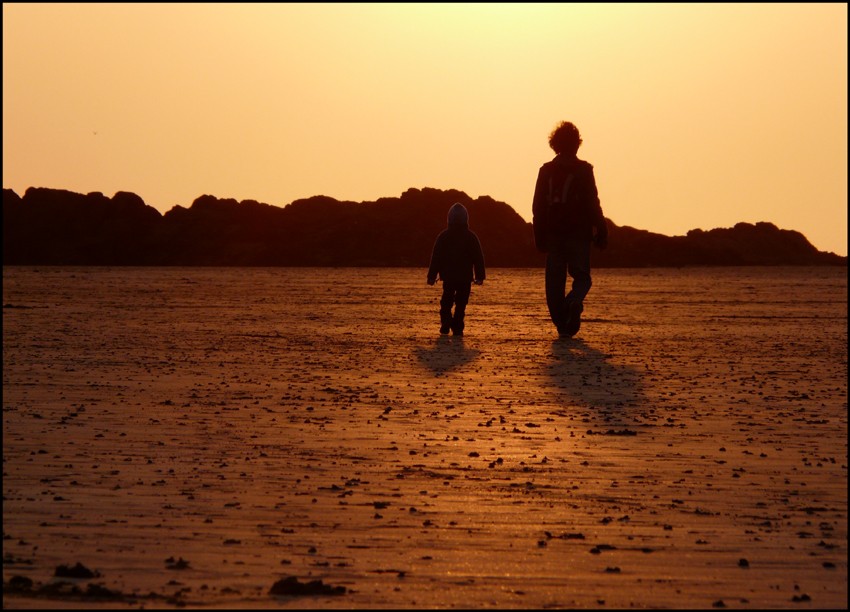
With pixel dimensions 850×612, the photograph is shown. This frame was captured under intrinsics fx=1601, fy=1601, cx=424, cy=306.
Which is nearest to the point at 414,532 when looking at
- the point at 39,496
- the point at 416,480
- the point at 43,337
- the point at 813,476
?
the point at 416,480

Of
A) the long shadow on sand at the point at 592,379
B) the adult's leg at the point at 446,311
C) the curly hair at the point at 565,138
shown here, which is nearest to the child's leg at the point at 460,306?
the adult's leg at the point at 446,311

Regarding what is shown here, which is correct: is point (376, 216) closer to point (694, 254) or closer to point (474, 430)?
point (694, 254)

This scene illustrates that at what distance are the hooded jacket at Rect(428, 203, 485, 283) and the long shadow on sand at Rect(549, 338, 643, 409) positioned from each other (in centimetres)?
342

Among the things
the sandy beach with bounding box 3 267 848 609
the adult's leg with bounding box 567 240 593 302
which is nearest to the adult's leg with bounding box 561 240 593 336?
the adult's leg with bounding box 567 240 593 302

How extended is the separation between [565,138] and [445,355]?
427cm

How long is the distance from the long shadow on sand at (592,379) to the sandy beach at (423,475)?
0.06 m

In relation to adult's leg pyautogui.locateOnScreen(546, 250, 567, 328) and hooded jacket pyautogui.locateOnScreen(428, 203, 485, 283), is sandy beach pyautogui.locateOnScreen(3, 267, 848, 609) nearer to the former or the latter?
adult's leg pyautogui.locateOnScreen(546, 250, 567, 328)

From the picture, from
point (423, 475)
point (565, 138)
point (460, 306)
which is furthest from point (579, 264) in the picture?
point (423, 475)

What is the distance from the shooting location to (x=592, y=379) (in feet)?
44.4

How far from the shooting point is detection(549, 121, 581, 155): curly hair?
63.5ft

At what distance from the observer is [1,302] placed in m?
27.5

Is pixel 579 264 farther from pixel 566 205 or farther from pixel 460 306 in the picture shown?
pixel 460 306

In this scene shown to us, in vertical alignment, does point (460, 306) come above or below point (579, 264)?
below

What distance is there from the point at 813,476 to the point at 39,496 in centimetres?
396
